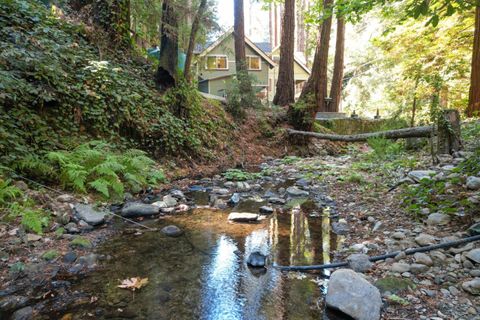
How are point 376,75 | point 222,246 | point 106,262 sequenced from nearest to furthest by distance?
point 106,262
point 222,246
point 376,75

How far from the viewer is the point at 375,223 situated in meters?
3.67

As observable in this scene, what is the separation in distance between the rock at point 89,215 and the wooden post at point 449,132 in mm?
5436

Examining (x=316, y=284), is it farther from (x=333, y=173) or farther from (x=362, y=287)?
(x=333, y=173)

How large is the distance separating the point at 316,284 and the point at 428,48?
12.9m

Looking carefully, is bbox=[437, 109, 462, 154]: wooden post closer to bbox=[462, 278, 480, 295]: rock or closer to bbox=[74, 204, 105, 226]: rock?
bbox=[462, 278, 480, 295]: rock

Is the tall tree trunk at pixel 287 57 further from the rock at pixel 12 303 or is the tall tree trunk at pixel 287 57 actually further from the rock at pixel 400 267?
the rock at pixel 12 303

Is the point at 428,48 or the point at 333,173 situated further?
the point at 428,48

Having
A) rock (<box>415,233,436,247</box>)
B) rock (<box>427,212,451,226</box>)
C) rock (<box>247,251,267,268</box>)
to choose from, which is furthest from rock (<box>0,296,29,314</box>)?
rock (<box>427,212,451,226</box>)

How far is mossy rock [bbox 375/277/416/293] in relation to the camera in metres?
2.32

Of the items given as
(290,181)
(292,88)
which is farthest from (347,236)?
(292,88)

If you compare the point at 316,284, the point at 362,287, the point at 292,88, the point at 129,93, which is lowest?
the point at 316,284

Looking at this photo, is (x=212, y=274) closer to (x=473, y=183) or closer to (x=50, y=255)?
(x=50, y=255)

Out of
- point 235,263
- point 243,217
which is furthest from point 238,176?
point 235,263

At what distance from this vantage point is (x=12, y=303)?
2271 mm
